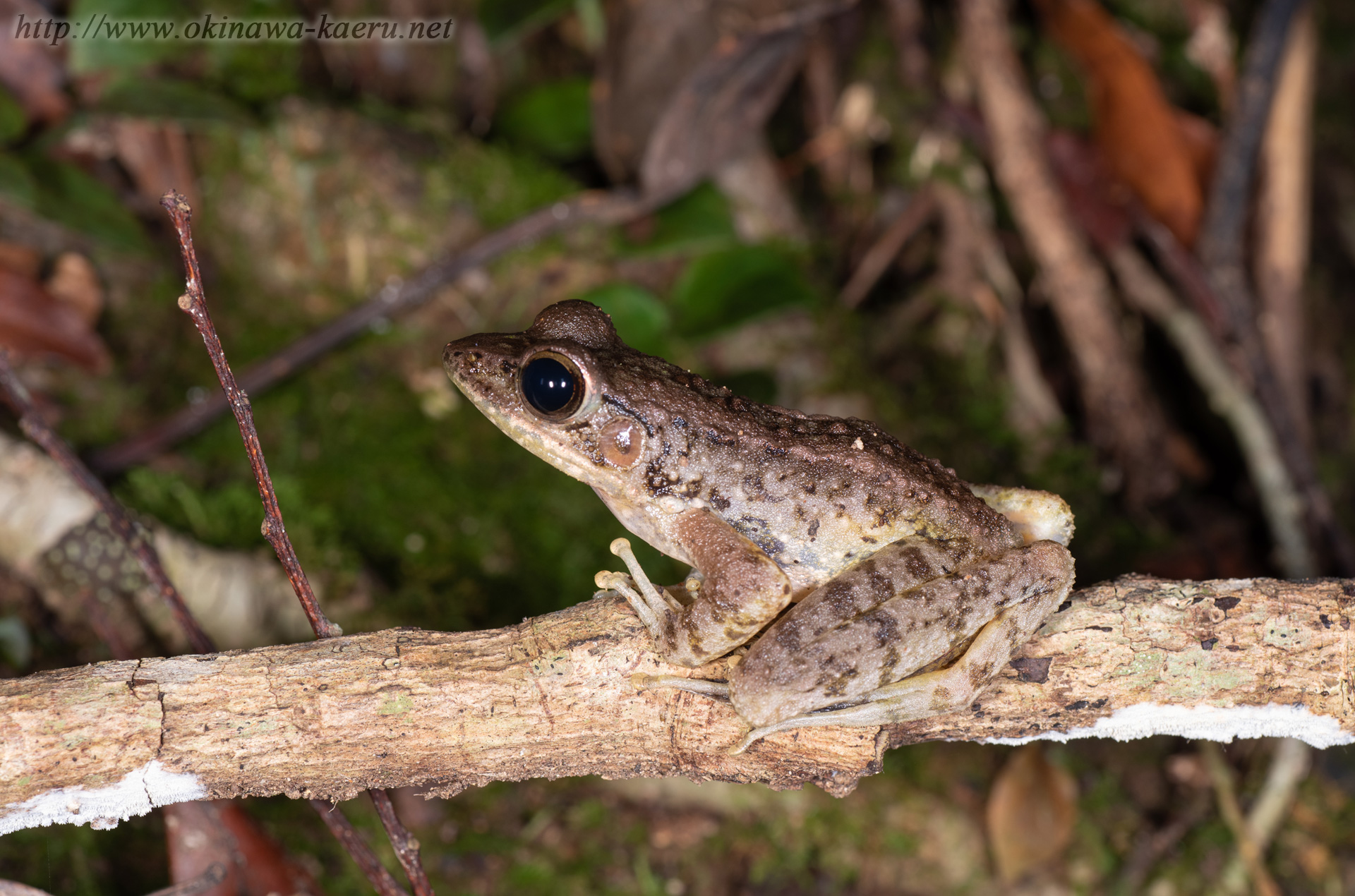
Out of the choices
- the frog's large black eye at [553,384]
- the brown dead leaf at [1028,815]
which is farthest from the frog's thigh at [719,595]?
the brown dead leaf at [1028,815]

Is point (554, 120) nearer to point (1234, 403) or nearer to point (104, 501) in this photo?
point (104, 501)

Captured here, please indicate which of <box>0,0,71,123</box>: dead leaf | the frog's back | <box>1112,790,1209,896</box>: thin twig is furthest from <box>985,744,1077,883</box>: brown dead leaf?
<box>0,0,71,123</box>: dead leaf

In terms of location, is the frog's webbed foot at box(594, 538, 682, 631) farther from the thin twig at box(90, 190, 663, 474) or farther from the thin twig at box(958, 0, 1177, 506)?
the thin twig at box(958, 0, 1177, 506)

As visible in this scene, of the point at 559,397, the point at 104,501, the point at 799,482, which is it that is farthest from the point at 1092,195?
the point at 104,501

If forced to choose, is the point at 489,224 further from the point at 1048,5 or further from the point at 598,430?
the point at 1048,5

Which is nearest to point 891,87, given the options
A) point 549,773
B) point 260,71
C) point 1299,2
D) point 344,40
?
point 1299,2
